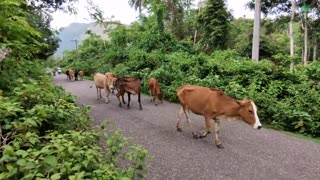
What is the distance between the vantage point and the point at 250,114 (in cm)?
658

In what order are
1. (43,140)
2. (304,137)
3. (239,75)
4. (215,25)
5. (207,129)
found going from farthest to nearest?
(215,25), (239,75), (304,137), (207,129), (43,140)

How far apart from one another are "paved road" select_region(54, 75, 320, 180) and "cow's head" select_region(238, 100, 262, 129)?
0.64 metres

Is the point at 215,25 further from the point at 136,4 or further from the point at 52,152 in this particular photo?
the point at 52,152

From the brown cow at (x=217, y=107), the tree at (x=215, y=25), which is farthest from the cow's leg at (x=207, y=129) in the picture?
the tree at (x=215, y=25)

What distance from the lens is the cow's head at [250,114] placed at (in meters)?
6.50

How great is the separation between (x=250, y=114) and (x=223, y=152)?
957mm

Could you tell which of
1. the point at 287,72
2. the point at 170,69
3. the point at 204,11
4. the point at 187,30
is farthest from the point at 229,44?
the point at 287,72

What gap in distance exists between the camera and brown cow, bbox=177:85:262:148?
6.62 m

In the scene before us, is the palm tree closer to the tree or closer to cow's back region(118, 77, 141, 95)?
the tree

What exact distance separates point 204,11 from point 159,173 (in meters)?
26.5

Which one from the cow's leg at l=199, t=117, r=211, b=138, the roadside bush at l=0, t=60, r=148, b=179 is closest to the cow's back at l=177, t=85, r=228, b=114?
the cow's leg at l=199, t=117, r=211, b=138

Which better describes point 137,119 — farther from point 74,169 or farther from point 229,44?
point 229,44

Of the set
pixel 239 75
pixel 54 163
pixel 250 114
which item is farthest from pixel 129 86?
pixel 54 163

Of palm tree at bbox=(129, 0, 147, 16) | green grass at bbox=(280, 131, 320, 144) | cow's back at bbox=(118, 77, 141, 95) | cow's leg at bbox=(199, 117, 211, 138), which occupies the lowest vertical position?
green grass at bbox=(280, 131, 320, 144)
